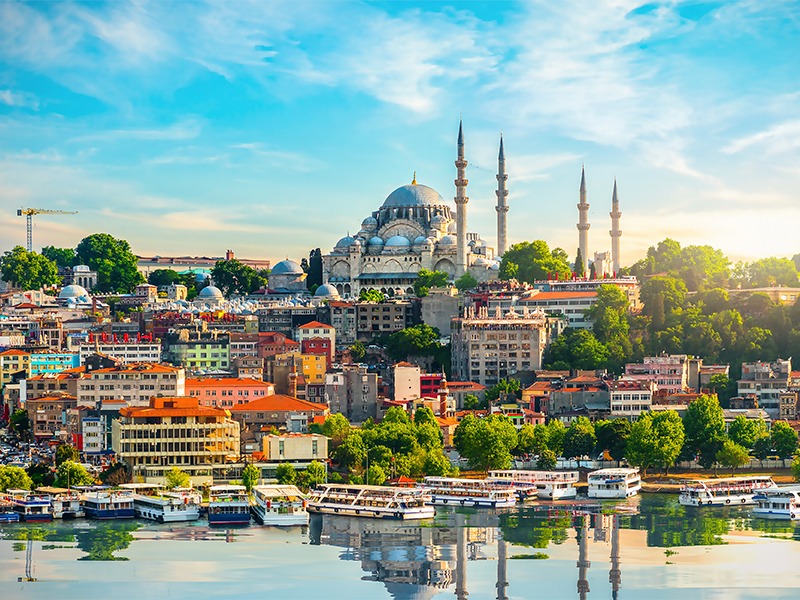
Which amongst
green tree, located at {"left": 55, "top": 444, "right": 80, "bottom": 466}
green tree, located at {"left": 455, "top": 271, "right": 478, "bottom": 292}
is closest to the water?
green tree, located at {"left": 55, "top": 444, "right": 80, "bottom": 466}

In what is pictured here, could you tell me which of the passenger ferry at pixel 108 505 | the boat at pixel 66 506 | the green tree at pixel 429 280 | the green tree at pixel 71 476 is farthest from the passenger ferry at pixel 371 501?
the green tree at pixel 429 280

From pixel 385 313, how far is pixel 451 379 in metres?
9.43

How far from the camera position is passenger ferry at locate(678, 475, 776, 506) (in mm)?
46375

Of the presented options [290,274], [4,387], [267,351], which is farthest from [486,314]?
[290,274]

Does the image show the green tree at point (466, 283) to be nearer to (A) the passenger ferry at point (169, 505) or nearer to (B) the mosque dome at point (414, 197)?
(B) the mosque dome at point (414, 197)

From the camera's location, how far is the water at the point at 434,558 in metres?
34.5

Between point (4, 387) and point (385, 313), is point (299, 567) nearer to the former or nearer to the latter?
point (4, 387)

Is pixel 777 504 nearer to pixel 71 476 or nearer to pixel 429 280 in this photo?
pixel 71 476

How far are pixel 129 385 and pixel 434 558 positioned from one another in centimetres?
2077

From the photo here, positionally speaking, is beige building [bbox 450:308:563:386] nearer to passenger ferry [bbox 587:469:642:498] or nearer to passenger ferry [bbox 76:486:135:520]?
passenger ferry [bbox 587:469:642:498]

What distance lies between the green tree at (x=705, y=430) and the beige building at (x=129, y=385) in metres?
16.1

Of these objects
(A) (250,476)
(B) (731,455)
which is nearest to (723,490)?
(B) (731,455)

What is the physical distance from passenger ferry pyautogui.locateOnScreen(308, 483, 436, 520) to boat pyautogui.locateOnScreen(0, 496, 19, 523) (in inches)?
289

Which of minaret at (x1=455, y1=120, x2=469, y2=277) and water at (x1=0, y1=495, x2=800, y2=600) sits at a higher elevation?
minaret at (x1=455, y1=120, x2=469, y2=277)
